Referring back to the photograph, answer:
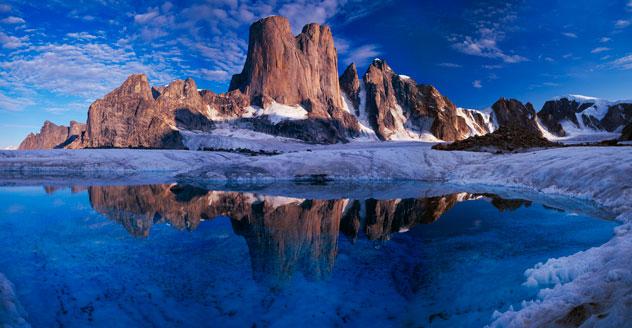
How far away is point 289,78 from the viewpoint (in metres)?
140

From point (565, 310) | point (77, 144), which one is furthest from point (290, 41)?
point (565, 310)

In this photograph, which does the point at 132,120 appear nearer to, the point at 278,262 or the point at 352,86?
the point at 352,86

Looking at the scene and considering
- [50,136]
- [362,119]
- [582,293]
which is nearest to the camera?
[582,293]

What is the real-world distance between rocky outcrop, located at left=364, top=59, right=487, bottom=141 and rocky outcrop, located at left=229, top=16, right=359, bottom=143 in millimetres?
18046

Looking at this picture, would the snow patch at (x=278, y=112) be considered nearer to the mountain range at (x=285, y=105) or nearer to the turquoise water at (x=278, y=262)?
Answer: the mountain range at (x=285, y=105)

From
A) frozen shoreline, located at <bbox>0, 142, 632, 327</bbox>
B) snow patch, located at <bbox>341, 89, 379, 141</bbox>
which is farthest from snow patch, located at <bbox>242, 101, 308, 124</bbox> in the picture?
frozen shoreline, located at <bbox>0, 142, 632, 327</bbox>

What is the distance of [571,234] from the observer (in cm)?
1217

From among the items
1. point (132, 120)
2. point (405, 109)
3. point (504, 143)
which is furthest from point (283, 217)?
point (405, 109)

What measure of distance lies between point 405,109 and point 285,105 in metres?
64.1

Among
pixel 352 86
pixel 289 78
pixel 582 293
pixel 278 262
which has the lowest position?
pixel 278 262

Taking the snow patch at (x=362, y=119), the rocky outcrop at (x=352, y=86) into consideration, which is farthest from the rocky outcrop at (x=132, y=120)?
the rocky outcrop at (x=352, y=86)

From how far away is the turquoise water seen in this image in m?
6.84

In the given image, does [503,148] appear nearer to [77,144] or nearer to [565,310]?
[565,310]

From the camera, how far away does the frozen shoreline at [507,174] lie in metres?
5.60
